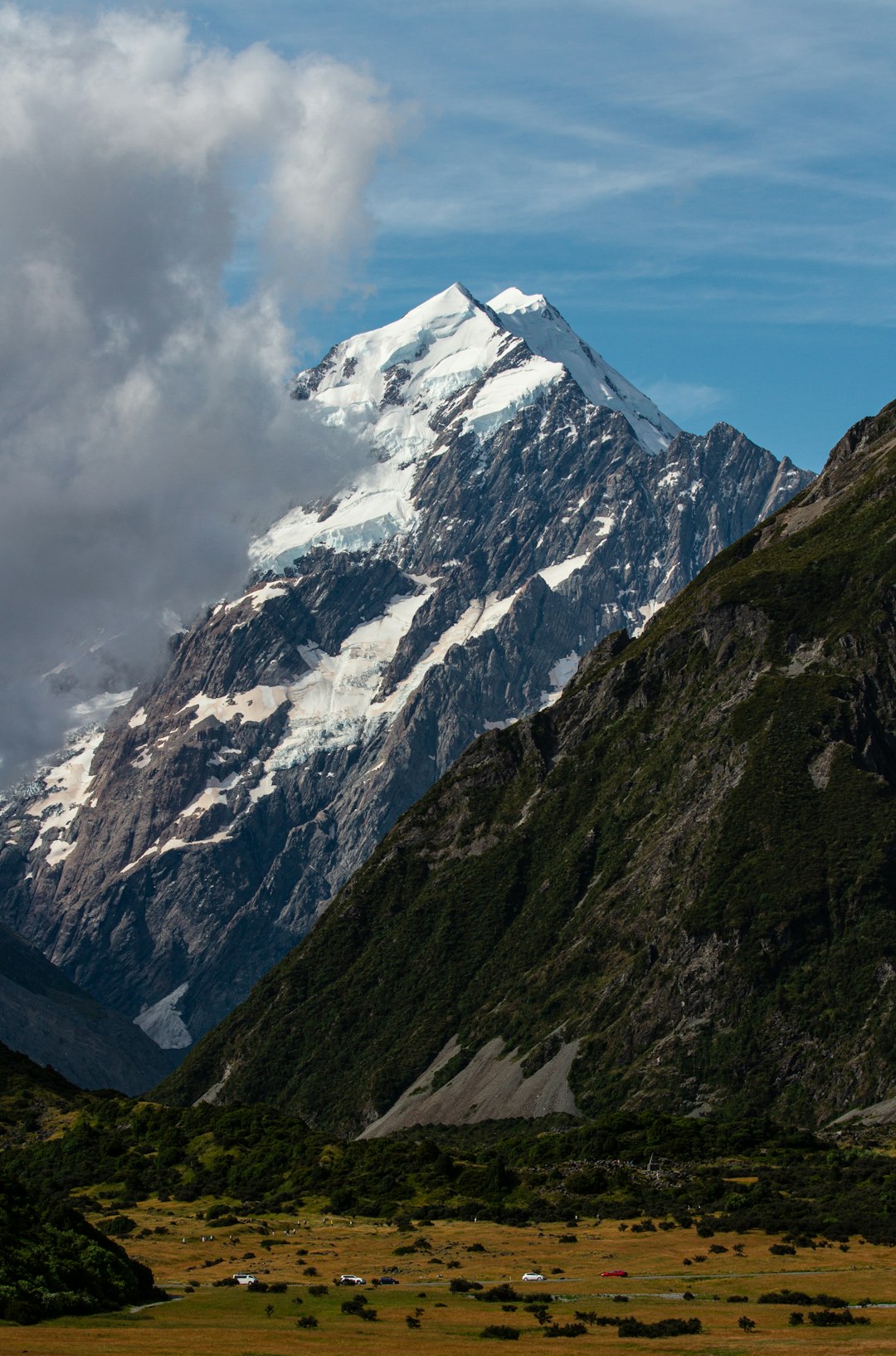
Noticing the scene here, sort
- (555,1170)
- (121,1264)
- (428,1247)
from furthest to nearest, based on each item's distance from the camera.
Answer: (555,1170)
(428,1247)
(121,1264)

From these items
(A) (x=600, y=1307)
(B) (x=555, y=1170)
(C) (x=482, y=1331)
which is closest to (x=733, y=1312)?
(A) (x=600, y=1307)

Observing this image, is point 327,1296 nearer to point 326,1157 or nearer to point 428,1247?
point 428,1247

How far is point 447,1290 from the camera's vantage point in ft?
373

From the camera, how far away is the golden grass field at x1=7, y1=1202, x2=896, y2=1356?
88.8 m

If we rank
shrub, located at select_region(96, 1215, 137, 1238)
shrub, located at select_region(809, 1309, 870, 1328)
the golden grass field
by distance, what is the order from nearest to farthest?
the golden grass field, shrub, located at select_region(809, 1309, 870, 1328), shrub, located at select_region(96, 1215, 137, 1238)

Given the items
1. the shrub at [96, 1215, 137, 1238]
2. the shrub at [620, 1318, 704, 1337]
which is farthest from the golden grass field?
the shrub at [96, 1215, 137, 1238]

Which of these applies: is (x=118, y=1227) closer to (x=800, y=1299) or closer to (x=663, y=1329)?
(x=663, y=1329)

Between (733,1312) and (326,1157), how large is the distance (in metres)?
83.2

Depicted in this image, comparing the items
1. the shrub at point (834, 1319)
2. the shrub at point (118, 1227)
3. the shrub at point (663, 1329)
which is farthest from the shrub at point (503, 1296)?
the shrub at point (118, 1227)

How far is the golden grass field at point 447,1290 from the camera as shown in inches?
3494

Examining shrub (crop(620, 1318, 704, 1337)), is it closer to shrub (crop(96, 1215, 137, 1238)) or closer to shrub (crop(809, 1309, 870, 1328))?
shrub (crop(809, 1309, 870, 1328))

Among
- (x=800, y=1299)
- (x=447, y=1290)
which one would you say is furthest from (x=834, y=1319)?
(x=447, y=1290)

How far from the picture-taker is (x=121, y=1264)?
341 ft

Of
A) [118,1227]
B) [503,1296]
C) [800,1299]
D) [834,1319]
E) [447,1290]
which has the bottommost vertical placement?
[834,1319]
